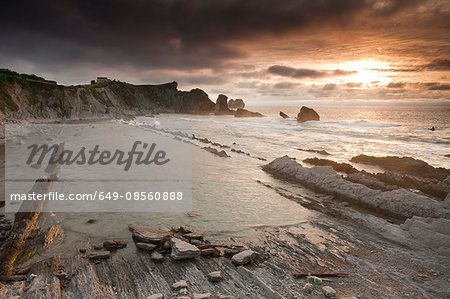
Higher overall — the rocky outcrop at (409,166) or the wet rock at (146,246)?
the rocky outcrop at (409,166)

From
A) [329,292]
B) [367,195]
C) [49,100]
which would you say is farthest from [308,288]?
[49,100]

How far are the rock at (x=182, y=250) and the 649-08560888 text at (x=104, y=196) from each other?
18.3ft

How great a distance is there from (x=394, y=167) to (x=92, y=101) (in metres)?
82.3

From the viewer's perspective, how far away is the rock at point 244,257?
8.02m

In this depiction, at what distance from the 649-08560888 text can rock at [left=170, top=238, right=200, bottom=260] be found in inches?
220

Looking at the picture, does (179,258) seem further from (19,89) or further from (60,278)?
(19,89)

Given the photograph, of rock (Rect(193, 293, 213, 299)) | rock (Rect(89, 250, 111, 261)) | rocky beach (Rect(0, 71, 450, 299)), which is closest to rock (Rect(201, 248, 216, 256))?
rocky beach (Rect(0, 71, 450, 299))

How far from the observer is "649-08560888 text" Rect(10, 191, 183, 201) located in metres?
12.6

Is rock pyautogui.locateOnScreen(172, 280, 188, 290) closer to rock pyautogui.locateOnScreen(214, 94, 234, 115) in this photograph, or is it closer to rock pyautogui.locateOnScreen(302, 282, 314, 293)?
rock pyautogui.locateOnScreen(302, 282, 314, 293)

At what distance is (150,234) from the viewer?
9461 mm

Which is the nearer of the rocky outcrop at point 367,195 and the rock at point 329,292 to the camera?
the rock at point 329,292

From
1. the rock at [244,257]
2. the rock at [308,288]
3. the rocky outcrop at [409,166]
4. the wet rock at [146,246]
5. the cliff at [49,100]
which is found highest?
the cliff at [49,100]

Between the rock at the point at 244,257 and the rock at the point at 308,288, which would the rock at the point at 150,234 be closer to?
the rock at the point at 244,257

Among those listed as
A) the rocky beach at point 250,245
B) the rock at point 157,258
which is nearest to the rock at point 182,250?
the rocky beach at point 250,245
